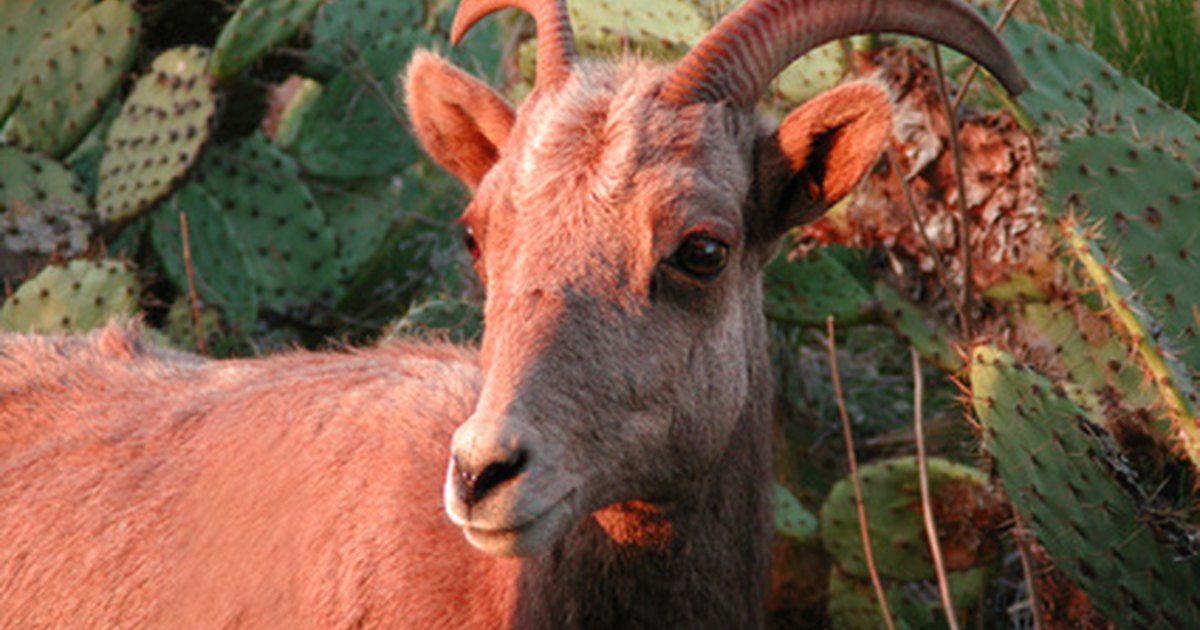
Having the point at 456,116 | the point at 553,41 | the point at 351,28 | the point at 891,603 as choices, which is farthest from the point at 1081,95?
the point at 351,28

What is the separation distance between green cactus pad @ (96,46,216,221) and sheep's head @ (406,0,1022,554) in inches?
171

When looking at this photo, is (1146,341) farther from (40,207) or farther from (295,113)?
(295,113)

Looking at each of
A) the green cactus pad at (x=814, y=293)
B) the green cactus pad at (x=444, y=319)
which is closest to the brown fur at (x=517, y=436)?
the green cactus pad at (x=444, y=319)

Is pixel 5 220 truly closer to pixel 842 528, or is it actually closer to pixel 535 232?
pixel 842 528

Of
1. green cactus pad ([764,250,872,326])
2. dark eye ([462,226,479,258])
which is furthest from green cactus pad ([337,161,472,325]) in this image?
dark eye ([462,226,479,258])

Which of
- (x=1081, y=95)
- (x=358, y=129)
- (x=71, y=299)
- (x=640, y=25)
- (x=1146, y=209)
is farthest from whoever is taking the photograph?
(x=358, y=129)

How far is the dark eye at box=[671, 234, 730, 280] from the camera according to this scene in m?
3.50

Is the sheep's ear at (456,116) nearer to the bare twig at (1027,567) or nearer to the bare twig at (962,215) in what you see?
the bare twig at (962,215)

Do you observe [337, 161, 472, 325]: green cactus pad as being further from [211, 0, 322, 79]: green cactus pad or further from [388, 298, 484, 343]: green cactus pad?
[388, 298, 484, 343]: green cactus pad

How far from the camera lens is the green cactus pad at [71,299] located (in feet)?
23.1

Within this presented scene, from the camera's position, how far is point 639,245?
344 cm

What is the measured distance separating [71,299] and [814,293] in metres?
3.49

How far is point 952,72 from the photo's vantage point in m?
6.24

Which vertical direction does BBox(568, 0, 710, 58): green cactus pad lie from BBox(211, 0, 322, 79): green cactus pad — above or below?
above
